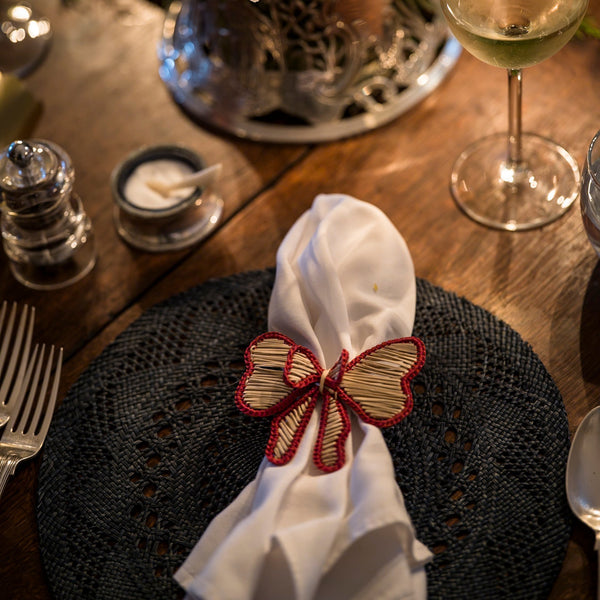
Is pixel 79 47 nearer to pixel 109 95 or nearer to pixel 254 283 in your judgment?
pixel 109 95

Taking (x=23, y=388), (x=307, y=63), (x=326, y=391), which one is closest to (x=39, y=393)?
(x=23, y=388)

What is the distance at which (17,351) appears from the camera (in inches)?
32.0

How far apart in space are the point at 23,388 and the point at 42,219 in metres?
0.19

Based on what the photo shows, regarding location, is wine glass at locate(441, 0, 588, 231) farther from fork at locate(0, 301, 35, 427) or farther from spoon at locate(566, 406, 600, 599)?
fork at locate(0, 301, 35, 427)

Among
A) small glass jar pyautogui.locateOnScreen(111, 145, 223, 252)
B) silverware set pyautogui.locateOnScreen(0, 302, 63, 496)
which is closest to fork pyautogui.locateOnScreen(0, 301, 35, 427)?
silverware set pyautogui.locateOnScreen(0, 302, 63, 496)

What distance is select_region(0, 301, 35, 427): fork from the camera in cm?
77

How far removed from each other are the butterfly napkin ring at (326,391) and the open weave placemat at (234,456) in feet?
0.14

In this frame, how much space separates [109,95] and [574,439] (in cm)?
73

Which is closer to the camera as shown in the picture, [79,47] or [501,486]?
[501,486]

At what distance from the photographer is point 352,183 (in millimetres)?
917

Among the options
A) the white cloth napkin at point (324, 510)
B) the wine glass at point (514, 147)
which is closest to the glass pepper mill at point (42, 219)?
the white cloth napkin at point (324, 510)

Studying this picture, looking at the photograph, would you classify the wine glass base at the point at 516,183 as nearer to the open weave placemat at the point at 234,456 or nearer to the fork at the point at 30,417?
the open weave placemat at the point at 234,456

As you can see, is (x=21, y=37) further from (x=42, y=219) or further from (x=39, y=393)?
(x=39, y=393)

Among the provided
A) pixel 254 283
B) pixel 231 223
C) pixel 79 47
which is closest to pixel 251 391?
pixel 254 283
